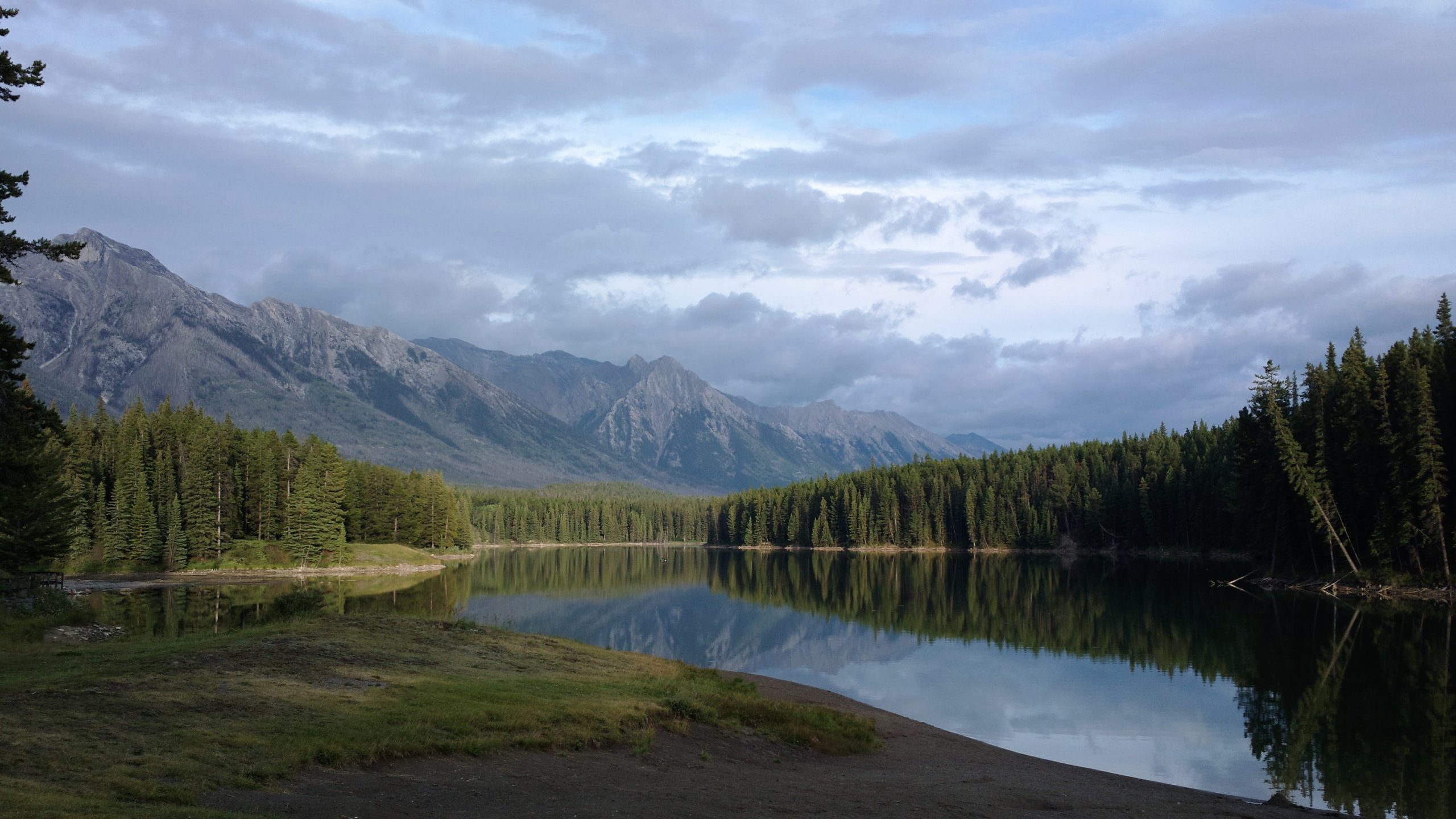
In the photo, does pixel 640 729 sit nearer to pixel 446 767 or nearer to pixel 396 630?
pixel 446 767

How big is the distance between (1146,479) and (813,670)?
114 meters

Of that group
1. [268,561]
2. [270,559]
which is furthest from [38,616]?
[270,559]

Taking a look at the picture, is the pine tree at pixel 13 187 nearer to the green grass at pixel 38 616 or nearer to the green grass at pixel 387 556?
the green grass at pixel 38 616

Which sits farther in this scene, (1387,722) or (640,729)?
(1387,722)

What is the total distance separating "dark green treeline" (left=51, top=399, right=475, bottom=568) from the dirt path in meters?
86.6

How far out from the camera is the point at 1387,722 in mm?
31797

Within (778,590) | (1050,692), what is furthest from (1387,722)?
(778,590)

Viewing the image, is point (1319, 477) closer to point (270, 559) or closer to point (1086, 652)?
point (1086, 652)

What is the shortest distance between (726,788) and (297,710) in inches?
380

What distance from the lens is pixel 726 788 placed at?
19438mm

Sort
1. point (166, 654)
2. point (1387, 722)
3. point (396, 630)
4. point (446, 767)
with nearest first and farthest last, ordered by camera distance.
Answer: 1. point (446, 767)
2. point (166, 654)
3. point (1387, 722)
4. point (396, 630)

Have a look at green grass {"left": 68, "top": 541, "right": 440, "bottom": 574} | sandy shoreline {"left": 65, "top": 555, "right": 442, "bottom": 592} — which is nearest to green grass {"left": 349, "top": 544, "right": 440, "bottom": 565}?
green grass {"left": 68, "top": 541, "right": 440, "bottom": 574}

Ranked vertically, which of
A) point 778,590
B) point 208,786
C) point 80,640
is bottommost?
point 778,590

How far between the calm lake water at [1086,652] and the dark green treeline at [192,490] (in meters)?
17.1
